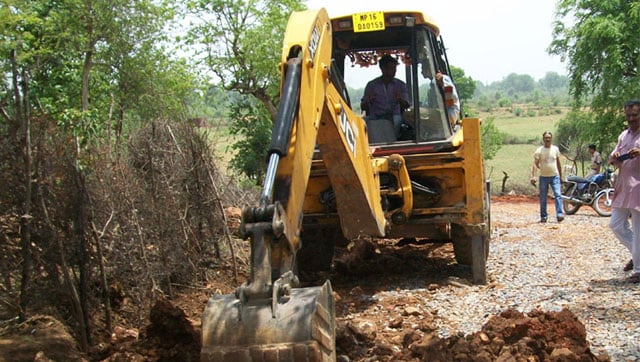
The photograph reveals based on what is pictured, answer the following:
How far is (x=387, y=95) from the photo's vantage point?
7.97 meters

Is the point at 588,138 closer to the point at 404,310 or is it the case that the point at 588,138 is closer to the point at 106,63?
the point at 106,63

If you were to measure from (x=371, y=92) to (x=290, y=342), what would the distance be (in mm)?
4888

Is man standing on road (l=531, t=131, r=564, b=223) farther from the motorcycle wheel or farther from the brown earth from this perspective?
the brown earth

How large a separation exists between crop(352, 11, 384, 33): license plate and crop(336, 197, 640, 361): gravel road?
9.03ft

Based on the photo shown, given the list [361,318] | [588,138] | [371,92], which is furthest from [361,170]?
[588,138]

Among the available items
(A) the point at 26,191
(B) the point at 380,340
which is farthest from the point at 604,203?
(A) the point at 26,191

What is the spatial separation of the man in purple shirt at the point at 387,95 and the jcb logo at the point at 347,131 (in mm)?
2252

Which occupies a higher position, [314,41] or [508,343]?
[314,41]


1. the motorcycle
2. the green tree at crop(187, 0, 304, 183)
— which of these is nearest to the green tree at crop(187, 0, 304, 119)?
the green tree at crop(187, 0, 304, 183)

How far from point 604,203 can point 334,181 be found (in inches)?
489

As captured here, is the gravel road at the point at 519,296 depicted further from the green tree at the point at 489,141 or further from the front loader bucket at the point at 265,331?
the green tree at the point at 489,141

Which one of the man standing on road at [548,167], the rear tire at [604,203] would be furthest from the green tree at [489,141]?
the man standing on road at [548,167]

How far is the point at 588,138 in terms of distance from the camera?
22797mm

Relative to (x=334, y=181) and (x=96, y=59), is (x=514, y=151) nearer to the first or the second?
(x=96, y=59)
